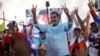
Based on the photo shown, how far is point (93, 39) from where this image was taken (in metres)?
12.3

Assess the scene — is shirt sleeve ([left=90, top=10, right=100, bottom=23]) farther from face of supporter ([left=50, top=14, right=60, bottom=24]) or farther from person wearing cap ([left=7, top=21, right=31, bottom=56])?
person wearing cap ([left=7, top=21, right=31, bottom=56])

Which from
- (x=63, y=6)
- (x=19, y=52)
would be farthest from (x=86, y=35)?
(x=19, y=52)

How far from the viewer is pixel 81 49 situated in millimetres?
12648

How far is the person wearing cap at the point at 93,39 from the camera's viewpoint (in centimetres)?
1213

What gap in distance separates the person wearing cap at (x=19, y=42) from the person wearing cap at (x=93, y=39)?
5.93ft

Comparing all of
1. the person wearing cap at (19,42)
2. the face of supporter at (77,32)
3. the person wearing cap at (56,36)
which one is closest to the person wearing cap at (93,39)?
the face of supporter at (77,32)

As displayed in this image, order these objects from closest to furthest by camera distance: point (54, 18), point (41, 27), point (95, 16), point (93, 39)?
point (54, 18) → point (41, 27) → point (95, 16) → point (93, 39)

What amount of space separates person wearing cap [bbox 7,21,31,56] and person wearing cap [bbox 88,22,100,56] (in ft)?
5.93

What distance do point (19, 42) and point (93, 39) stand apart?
82.4 inches

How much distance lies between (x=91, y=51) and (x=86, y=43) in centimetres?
38

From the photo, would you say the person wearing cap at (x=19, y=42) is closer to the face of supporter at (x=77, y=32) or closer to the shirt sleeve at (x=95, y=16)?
the face of supporter at (x=77, y=32)

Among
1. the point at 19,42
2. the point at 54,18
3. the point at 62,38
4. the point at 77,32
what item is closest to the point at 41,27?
the point at 54,18

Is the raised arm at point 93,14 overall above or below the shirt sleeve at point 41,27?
above

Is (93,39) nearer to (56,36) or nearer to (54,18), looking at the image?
Answer: (56,36)
